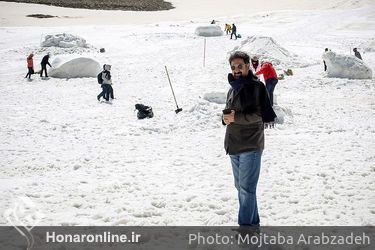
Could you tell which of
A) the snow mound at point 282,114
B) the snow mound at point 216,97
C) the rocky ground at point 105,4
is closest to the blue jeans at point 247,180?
the snow mound at point 282,114

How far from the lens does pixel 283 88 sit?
14422 millimetres

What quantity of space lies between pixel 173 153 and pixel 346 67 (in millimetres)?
11914

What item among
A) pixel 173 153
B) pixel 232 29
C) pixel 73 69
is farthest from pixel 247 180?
pixel 232 29

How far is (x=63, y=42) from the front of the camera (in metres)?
24.6

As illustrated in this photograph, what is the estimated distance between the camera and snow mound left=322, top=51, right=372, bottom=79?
15430 mm

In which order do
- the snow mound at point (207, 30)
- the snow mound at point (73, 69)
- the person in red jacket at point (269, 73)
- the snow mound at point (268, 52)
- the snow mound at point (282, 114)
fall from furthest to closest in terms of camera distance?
the snow mound at point (207, 30) < the snow mound at point (268, 52) < the snow mound at point (73, 69) < the person in red jacket at point (269, 73) < the snow mound at point (282, 114)

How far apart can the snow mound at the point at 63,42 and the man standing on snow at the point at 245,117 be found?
23.6m

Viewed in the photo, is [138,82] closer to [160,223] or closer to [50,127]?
[50,127]

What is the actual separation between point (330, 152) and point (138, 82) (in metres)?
11.5

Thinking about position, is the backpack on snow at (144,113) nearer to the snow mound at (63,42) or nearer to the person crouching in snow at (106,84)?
the person crouching in snow at (106,84)

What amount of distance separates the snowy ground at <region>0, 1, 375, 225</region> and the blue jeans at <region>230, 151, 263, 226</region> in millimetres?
574

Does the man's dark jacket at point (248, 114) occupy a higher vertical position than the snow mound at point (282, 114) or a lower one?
higher

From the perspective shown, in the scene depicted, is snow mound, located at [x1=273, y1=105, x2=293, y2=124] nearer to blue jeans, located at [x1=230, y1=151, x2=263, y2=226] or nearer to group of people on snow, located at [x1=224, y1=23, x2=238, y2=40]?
blue jeans, located at [x1=230, y1=151, x2=263, y2=226]

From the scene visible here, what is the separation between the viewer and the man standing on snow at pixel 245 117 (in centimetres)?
359
